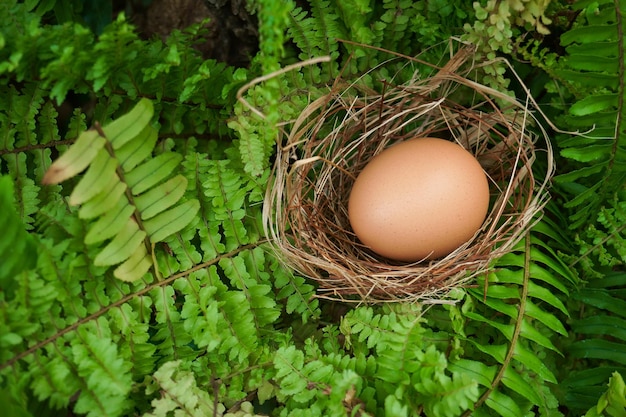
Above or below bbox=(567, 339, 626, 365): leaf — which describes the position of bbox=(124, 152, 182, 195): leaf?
above

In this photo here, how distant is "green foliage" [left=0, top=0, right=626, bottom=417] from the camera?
1.20m

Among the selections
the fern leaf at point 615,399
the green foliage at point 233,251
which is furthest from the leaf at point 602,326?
the fern leaf at point 615,399

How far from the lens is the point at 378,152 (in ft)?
5.48

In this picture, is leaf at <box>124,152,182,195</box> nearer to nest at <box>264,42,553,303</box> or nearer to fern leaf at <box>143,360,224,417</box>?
nest at <box>264,42,553,303</box>

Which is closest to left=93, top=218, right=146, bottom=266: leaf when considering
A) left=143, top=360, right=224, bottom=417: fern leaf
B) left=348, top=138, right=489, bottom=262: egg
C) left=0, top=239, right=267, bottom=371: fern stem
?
left=0, top=239, right=267, bottom=371: fern stem

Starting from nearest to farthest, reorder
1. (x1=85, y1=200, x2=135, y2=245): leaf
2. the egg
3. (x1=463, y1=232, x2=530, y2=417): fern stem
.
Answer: (x1=85, y1=200, x2=135, y2=245): leaf → (x1=463, y1=232, x2=530, y2=417): fern stem → the egg

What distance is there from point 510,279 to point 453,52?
24.9 inches

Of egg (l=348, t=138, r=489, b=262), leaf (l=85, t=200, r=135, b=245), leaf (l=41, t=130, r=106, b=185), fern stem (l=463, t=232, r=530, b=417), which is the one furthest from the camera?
egg (l=348, t=138, r=489, b=262)

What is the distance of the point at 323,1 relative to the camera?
1478 millimetres

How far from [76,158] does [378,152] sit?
2.79 feet

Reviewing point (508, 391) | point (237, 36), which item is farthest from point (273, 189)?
point (508, 391)

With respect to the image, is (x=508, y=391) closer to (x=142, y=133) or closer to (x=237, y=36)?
(x=142, y=133)

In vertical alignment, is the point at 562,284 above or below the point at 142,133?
below

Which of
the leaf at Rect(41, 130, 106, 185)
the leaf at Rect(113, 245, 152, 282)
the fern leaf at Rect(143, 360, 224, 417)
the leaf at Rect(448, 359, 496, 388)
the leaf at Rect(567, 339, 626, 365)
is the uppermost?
the leaf at Rect(41, 130, 106, 185)
